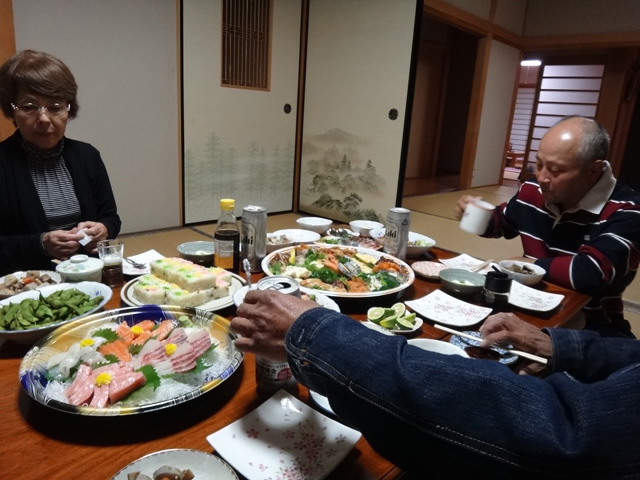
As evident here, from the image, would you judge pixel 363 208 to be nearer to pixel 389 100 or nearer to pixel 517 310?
pixel 389 100

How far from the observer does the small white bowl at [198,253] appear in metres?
1.63

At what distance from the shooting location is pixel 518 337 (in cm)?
109

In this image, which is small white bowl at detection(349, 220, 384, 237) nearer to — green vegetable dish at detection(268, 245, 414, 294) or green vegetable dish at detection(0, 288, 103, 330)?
green vegetable dish at detection(268, 245, 414, 294)

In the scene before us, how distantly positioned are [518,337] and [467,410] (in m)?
0.59

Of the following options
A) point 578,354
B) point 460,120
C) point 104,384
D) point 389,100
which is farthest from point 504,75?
point 104,384

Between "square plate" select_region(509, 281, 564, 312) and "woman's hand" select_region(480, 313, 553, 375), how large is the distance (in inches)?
14.1

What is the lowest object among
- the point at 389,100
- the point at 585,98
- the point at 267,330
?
the point at 267,330

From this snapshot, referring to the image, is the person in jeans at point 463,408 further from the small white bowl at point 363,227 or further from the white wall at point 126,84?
the white wall at point 126,84

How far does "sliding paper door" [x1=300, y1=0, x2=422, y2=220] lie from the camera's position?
4.18m

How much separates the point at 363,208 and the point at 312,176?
78 cm

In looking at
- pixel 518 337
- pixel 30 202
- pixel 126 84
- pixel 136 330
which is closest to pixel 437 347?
pixel 518 337

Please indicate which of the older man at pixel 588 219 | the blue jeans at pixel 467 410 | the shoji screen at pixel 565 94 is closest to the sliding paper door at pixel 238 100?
the older man at pixel 588 219

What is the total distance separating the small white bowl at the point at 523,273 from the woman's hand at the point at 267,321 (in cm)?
113

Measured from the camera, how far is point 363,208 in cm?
470
